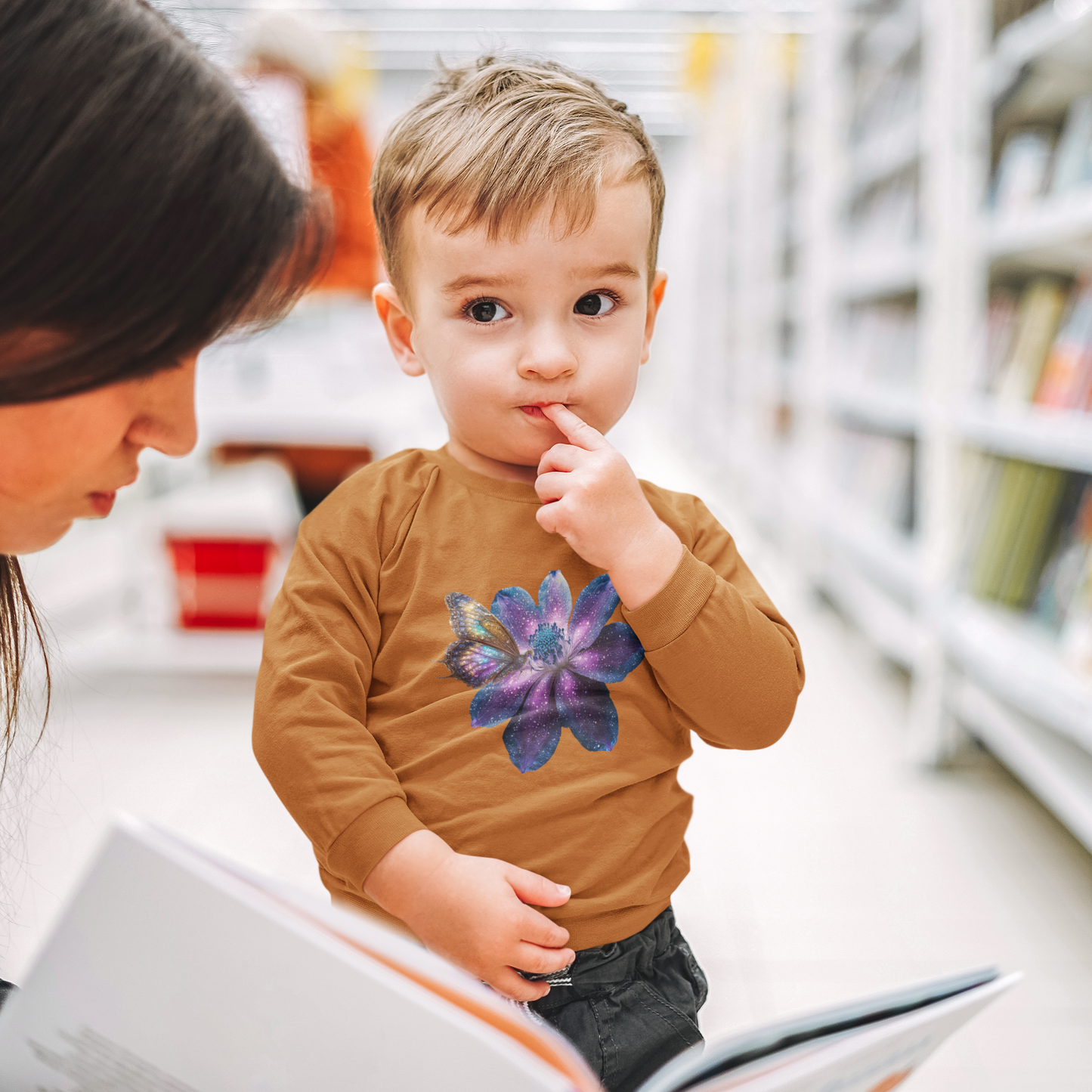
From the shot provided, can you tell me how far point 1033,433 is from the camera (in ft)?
5.40

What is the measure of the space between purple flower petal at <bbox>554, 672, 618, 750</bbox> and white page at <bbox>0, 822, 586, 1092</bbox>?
9.4 inches

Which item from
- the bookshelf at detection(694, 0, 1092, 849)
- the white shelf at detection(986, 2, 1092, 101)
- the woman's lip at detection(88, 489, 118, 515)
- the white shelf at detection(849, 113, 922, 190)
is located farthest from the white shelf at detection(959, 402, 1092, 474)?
the woman's lip at detection(88, 489, 118, 515)

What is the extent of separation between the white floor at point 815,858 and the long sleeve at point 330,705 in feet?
1.37

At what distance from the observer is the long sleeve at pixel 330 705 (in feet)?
1.86

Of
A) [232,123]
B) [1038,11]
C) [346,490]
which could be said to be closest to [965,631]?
[1038,11]

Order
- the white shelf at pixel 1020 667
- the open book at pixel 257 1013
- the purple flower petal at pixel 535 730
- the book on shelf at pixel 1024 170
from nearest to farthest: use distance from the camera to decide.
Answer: the open book at pixel 257 1013, the purple flower petal at pixel 535 730, the white shelf at pixel 1020 667, the book on shelf at pixel 1024 170

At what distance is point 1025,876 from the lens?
161 cm

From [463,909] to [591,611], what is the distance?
19cm

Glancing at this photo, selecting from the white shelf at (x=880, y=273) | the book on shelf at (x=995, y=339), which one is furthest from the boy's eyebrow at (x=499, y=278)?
the white shelf at (x=880, y=273)

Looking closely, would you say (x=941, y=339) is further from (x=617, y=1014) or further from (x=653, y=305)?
(x=617, y=1014)

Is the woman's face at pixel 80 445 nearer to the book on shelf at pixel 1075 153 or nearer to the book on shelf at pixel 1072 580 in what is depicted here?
the book on shelf at pixel 1072 580

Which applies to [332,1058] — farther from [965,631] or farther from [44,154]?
[965,631]

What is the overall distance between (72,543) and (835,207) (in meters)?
2.77

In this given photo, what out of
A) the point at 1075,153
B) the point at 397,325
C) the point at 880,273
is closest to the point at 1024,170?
the point at 1075,153
